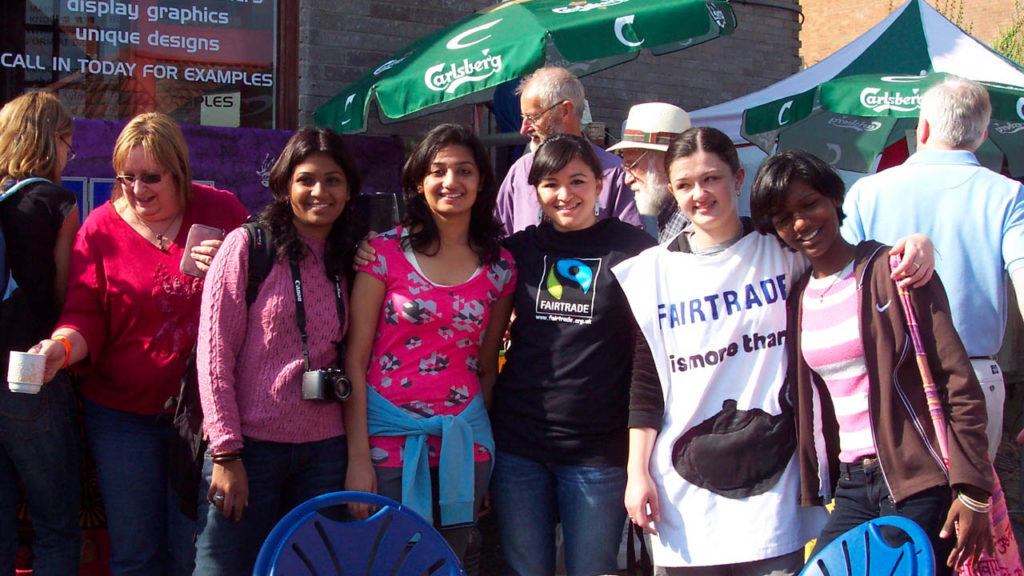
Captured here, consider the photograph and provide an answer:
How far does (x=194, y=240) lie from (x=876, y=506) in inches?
82.7

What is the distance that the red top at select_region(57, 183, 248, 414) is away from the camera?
9.53 ft

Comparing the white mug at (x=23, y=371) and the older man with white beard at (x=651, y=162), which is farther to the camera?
the older man with white beard at (x=651, y=162)

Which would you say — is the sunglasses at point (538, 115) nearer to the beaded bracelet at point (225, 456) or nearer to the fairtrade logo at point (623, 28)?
the fairtrade logo at point (623, 28)

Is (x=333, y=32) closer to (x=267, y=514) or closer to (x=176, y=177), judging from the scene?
(x=176, y=177)

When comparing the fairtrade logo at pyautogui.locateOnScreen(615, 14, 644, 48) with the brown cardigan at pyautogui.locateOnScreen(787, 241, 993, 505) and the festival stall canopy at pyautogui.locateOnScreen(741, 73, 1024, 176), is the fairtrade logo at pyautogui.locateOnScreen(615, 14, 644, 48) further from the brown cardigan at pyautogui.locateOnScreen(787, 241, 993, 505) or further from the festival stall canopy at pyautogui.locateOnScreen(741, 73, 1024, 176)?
the brown cardigan at pyautogui.locateOnScreen(787, 241, 993, 505)

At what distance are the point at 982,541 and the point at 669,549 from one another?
79 cm

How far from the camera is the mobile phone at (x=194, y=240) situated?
2.86m

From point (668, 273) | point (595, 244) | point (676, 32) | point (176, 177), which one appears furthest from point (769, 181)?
point (676, 32)

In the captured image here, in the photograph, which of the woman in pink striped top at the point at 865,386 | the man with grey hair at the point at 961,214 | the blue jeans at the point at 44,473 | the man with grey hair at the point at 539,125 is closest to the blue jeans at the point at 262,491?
the blue jeans at the point at 44,473

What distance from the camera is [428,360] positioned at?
9.09ft

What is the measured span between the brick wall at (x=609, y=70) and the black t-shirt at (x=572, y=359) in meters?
3.93

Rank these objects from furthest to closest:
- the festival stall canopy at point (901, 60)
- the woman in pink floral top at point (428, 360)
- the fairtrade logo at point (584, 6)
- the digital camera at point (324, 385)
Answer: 1. the festival stall canopy at point (901, 60)
2. the fairtrade logo at point (584, 6)
3. the woman in pink floral top at point (428, 360)
4. the digital camera at point (324, 385)

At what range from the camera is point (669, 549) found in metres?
2.61

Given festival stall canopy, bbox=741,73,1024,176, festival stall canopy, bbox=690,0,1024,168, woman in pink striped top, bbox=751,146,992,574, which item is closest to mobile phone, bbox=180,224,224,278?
woman in pink striped top, bbox=751,146,992,574
